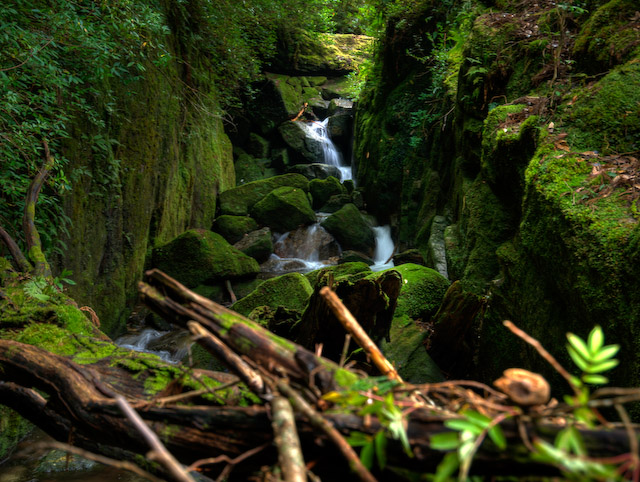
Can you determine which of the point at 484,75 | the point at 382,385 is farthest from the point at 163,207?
the point at 382,385

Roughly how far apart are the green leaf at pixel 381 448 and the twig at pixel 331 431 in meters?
0.04

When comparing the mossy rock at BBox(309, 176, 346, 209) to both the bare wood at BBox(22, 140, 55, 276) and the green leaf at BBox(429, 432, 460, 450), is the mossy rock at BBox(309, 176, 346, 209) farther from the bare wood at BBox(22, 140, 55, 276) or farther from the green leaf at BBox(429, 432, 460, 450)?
the green leaf at BBox(429, 432, 460, 450)

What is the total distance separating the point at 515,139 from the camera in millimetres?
4051

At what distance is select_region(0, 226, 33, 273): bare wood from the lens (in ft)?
11.7

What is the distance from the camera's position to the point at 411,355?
463 centimetres

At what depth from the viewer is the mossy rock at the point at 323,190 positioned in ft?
46.8

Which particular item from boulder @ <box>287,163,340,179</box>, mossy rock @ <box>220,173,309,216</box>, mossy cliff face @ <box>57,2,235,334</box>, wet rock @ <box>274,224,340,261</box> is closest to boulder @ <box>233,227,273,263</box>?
wet rock @ <box>274,224,340,261</box>

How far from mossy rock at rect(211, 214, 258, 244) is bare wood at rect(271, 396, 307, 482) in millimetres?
10605

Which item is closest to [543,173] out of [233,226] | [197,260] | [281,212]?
[197,260]

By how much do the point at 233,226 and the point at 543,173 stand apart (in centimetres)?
933

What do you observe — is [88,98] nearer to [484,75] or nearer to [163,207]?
[163,207]

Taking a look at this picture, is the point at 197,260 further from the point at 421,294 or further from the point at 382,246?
the point at 382,246

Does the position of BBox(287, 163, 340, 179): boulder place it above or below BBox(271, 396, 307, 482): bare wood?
above

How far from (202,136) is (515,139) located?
890cm
